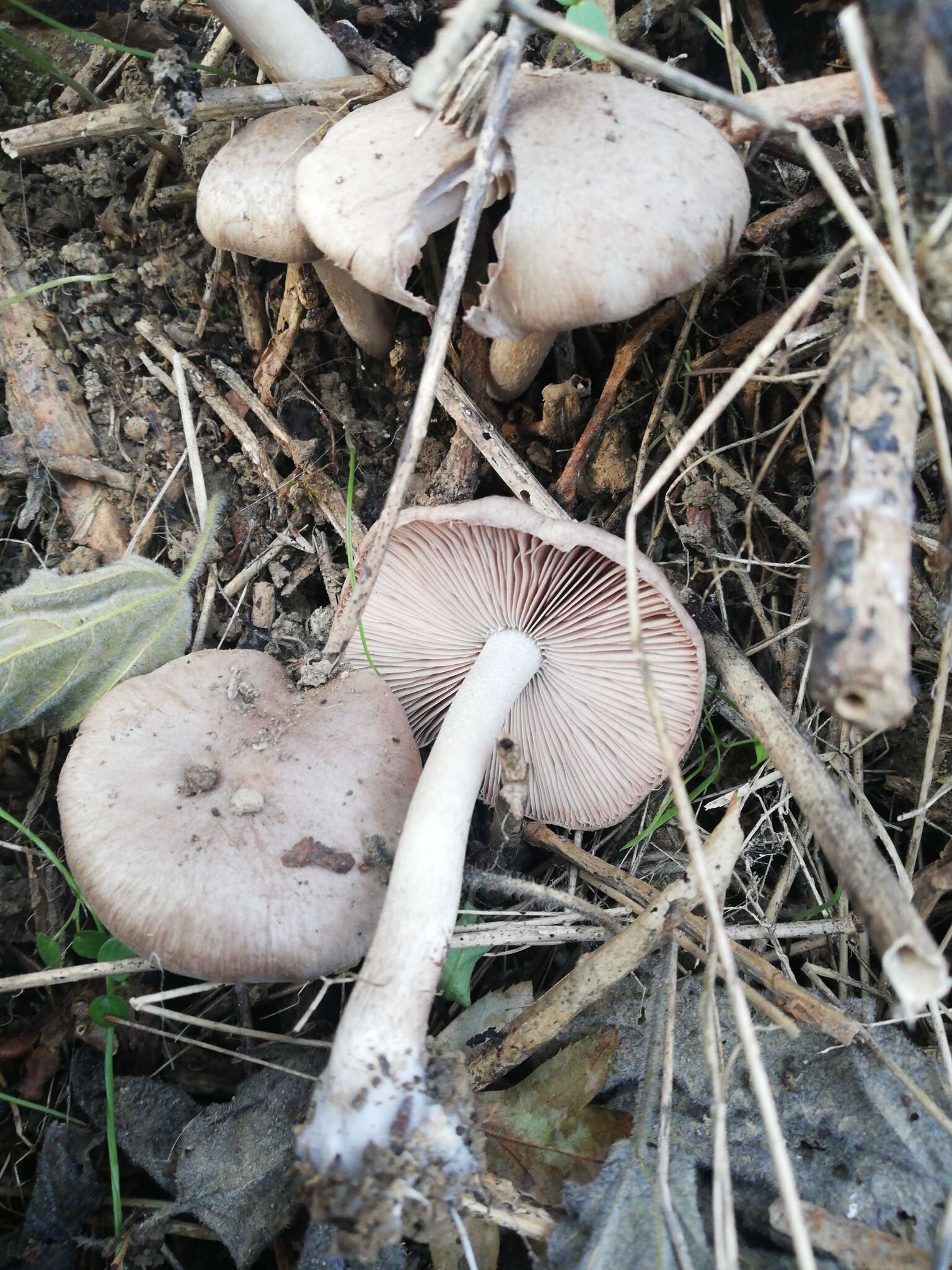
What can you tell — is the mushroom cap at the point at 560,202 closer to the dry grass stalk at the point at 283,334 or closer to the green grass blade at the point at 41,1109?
the dry grass stalk at the point at 283,334

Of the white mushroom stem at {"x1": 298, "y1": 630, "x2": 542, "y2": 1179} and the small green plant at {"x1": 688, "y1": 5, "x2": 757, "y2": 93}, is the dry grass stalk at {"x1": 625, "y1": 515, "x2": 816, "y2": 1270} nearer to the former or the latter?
the white mushroom stem at {"x1": 298, "y1": 630, "x2": 542, "y2": 1179}

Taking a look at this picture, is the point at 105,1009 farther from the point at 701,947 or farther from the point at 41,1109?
the point at 701,947

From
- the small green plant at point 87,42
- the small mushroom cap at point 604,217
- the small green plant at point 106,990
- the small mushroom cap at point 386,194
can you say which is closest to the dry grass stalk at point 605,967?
the small green plant at point 106,990

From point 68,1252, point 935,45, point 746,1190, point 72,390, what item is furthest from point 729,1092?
point 72,390

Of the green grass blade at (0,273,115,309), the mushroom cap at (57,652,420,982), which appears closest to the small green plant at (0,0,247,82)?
the green grass blade at (0,273,115,309)

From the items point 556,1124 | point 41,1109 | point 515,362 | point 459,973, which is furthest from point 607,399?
point 41,1109

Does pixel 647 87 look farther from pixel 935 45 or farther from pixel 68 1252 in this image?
pixel 68 1252
